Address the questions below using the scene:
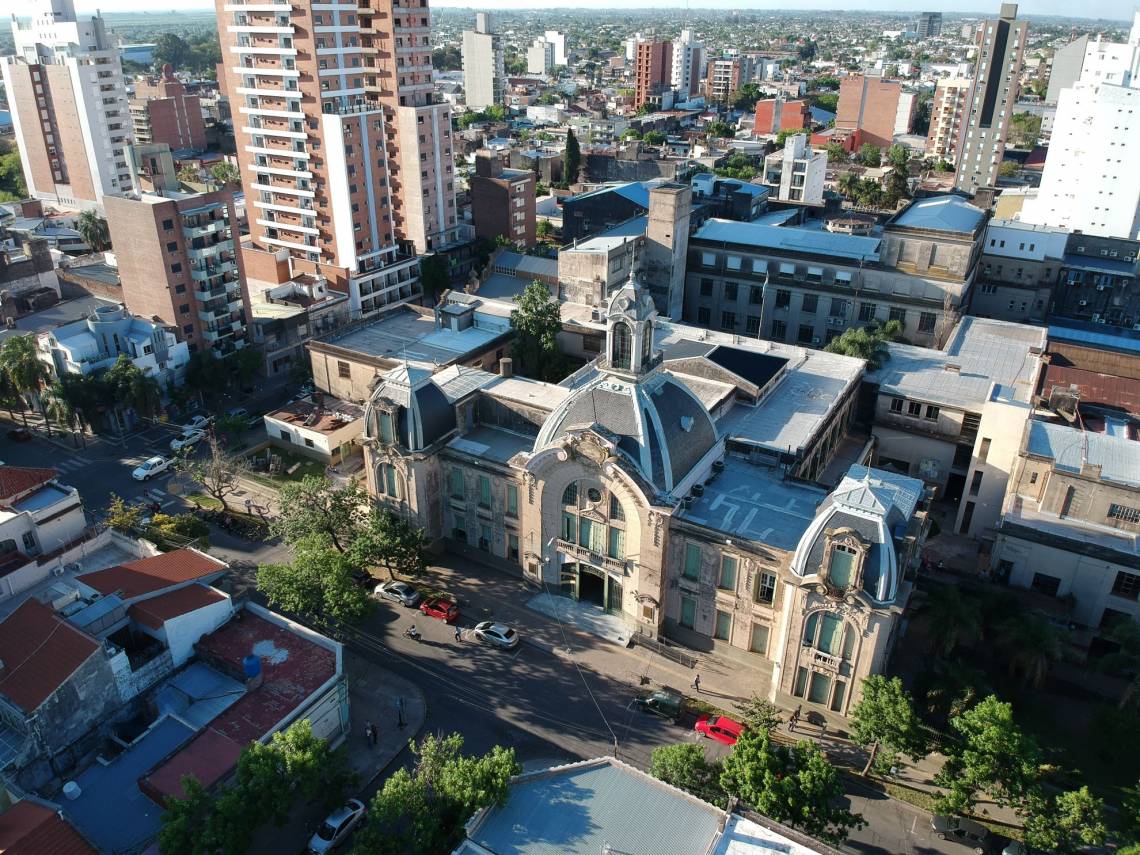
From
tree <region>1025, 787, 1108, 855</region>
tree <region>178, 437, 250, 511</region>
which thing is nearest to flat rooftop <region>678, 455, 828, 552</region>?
tree <region>1025, 787, 1108, 855</region>

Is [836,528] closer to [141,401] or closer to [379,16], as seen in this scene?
[141,401]

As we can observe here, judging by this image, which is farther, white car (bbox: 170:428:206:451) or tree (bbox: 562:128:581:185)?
tree (bbox: 562:128:581:185)

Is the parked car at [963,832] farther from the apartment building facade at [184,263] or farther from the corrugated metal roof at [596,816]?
the apartment building facade at [184,263]

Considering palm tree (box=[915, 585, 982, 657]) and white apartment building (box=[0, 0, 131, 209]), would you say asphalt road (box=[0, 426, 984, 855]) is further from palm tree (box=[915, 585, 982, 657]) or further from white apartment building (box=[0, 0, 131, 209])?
white apartment building (box=[0, 0, 131, 209])

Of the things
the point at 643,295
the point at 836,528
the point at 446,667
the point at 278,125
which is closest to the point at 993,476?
the point at 836,528

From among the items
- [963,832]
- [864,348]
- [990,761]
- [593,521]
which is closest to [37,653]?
[593,521]

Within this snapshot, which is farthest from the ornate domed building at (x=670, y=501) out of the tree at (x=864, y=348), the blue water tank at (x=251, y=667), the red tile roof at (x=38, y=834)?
the red tile roof at (x=38, y=834)
